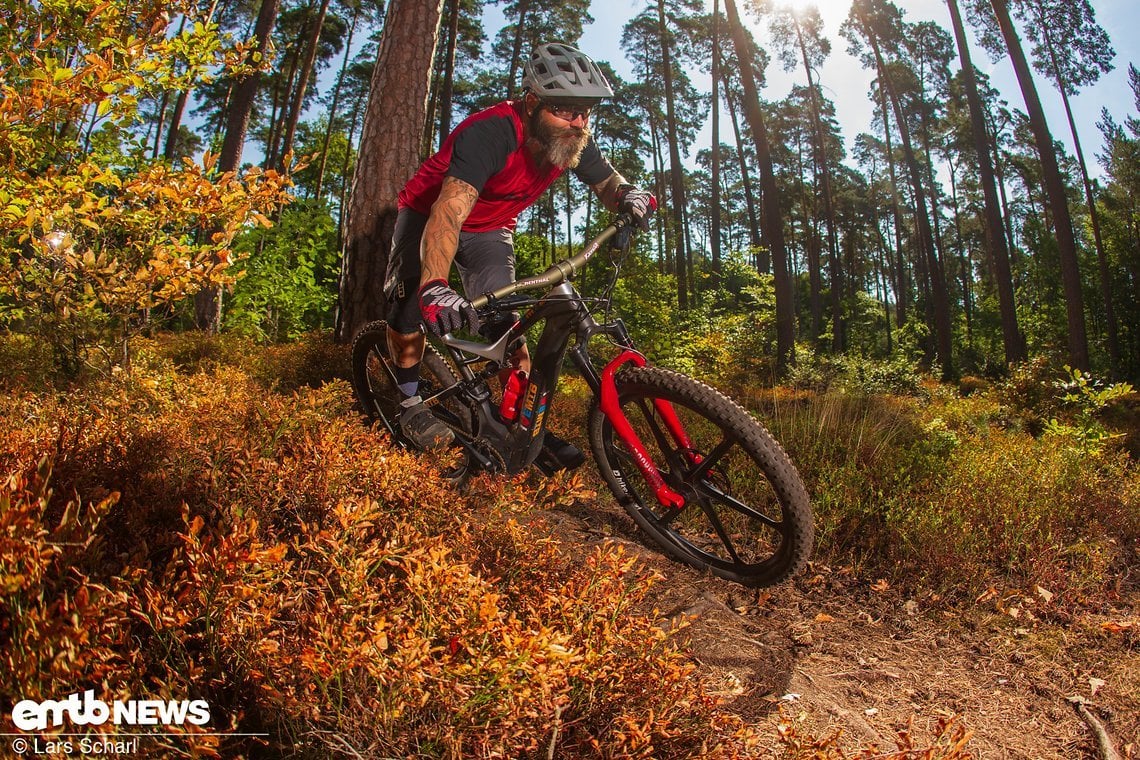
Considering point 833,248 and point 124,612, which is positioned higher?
point 833,248

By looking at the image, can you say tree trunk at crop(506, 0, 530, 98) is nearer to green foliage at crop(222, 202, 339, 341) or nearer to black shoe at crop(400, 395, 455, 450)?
green foliage at crop(222, 202, 339, 341)

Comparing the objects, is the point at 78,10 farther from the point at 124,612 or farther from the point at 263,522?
the point at 124,612

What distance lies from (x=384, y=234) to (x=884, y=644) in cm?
519

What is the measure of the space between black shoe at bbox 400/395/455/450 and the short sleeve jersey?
3.79 ft

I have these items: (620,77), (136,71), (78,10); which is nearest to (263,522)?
(136,71)

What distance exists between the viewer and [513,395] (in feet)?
11.9

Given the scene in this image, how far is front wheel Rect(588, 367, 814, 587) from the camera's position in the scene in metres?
3.01

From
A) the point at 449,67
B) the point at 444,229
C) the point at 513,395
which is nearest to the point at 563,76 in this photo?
the point at 444,229

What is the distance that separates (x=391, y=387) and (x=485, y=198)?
1.70 meters

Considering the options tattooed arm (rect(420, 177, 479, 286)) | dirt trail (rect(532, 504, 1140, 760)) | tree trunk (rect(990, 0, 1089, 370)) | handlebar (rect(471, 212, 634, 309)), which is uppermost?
tree trunk (rect(990, 0, 1089, 370))

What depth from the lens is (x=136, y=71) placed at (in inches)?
104

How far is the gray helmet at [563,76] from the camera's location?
3.15 meters

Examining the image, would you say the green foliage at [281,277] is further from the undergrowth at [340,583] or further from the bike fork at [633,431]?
the bike fork at [633,431]

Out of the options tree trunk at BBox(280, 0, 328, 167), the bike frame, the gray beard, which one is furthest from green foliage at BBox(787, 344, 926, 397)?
tree trunk at BBox(280, 0, 328, 167)
